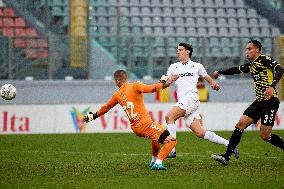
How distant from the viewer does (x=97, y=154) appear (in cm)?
1502

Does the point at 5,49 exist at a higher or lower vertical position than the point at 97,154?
higher

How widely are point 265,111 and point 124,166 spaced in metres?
2.50

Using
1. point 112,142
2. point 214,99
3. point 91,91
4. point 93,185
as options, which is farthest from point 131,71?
point 93,185

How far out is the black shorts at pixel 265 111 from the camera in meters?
12.6

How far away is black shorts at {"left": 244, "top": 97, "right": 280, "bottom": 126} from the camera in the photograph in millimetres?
12578

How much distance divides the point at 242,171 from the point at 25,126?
11.6 meters

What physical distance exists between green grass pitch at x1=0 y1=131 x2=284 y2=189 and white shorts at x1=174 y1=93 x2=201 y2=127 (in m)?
0.76

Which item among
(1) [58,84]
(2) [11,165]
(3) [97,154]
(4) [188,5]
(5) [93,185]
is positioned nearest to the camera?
(5) [93,185]

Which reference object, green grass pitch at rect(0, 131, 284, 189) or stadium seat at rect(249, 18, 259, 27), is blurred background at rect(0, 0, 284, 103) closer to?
stadium seat at rect(249, 18, 259, 27)

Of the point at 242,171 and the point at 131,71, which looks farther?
the point at 131,71

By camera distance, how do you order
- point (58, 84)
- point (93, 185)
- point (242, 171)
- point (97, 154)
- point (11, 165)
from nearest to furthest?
point (93, 185) < point (242, 171) < point (11, 165) < point (97, 154) < point (58, 84)

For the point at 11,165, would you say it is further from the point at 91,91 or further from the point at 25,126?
the point at 91,91

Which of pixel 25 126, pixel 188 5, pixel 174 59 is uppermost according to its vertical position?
pixel 188 5

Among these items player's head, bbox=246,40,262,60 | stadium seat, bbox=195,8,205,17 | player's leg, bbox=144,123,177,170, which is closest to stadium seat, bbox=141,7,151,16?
stadium seat, bbox=195,8,205,17
